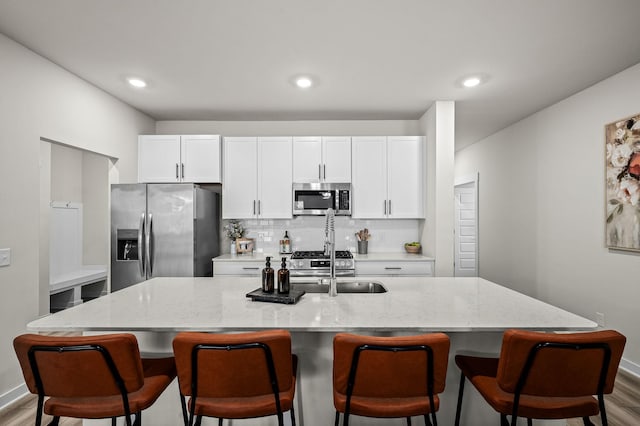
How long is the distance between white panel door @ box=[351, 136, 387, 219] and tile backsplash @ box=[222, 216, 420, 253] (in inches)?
14.5

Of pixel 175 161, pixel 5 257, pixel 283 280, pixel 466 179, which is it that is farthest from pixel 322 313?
pixel 466 179

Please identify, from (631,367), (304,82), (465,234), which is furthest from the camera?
(465,234)

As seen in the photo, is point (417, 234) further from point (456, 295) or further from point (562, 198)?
point (456, 295)

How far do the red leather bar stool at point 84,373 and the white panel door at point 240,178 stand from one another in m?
2.89

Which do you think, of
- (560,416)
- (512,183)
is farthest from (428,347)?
(512,183)

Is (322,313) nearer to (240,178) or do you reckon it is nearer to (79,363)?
(79,363)

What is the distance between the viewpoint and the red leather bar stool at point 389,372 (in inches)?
47.8

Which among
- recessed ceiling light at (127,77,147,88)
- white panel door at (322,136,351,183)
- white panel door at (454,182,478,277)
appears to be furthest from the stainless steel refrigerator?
white panel door at (454,182,478,277)

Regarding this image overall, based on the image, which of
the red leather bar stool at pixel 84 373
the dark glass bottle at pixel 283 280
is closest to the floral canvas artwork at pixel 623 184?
the dark glass bottle at pixel 283 280

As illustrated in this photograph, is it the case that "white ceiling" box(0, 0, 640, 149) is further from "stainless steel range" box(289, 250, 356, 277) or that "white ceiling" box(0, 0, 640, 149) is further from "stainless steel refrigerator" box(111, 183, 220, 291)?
"stainless steel range" box(289, 250, 356, 277)

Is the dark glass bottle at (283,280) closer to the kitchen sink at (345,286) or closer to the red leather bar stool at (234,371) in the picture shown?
the kitchen sink at (345,286)

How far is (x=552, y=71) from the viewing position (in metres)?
2.96

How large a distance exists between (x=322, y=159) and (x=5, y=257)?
304 cm

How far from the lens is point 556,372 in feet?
4.12
